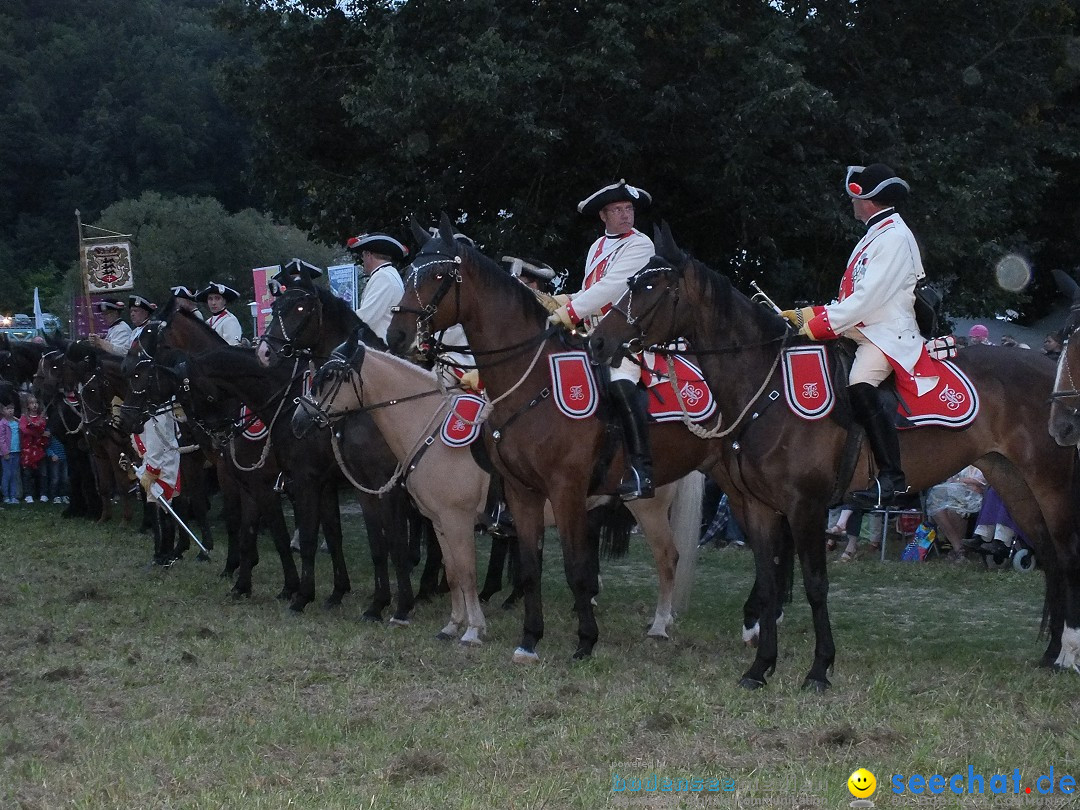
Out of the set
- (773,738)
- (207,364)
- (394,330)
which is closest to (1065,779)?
(773,738)

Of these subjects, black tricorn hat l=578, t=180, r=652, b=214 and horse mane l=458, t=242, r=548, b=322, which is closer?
horse mane l=458, t=242, r=548, b=322

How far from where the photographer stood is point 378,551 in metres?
10.9

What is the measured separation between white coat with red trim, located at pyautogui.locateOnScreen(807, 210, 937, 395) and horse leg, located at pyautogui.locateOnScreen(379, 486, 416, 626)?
170 inches

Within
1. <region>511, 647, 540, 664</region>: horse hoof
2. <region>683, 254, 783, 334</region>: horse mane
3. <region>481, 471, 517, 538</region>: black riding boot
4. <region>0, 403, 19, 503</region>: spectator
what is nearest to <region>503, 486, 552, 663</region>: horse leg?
<region>511, 647, 540, 664</region>: horse hoof

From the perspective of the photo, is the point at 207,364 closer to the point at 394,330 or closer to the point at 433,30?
the point at 394,330

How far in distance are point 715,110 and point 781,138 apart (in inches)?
44.9

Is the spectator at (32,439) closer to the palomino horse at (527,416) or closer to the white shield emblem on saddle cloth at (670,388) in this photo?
the palomino horse at (527,416)

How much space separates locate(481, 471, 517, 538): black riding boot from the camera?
1001 cm

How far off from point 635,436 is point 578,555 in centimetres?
92

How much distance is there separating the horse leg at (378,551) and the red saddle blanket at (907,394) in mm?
4271

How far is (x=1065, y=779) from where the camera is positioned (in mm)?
5410

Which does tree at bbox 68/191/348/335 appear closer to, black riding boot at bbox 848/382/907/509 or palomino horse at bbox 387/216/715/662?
palomino horse at bbox 387/216/715/662

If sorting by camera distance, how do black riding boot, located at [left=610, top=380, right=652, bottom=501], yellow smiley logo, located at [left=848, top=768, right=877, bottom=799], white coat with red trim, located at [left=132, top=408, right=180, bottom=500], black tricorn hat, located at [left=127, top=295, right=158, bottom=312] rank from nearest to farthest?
yellow smiley logo, located at [left=848, top=768, right=877, bottom=799] → black riding boot, located at [left=610, top=380, right=652, bottom=501] → white coat with red trim, located at [left=132, top=408, right=180, bottom=500] → black tricorn hat, located at [left=127, top=295, right=158, bottom=312]

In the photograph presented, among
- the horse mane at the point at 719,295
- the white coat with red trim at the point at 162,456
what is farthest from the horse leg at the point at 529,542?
the white coat with red trim at the point at 162,456
